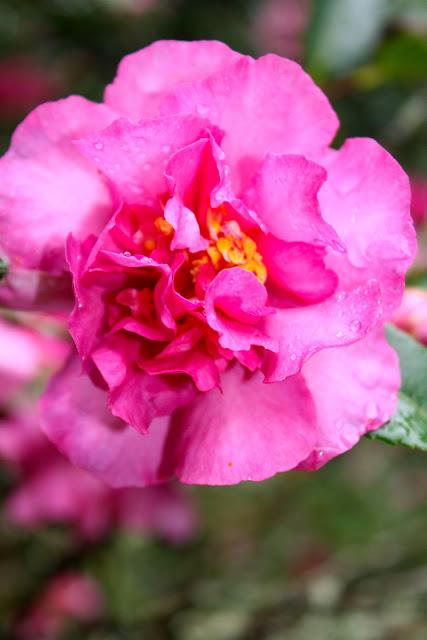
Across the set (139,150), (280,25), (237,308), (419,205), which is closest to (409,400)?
(237,308)

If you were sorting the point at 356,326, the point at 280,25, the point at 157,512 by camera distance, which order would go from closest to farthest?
the point at 356,326, the point at 157,512, the point at 280,25

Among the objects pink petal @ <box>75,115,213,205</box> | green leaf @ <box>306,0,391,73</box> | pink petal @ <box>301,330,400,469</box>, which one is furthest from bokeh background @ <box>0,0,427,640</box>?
pink petal @ <box>75,115,213,205</box>

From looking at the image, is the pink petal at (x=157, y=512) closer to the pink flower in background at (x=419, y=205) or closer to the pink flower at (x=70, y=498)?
the pink flower at (x=70, y=498)

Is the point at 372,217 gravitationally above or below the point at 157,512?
above

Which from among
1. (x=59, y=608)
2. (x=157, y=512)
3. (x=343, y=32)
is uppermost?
(x=343, y=32)

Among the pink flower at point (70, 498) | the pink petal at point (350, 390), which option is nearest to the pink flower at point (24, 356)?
the pink flower at point (70, 498)

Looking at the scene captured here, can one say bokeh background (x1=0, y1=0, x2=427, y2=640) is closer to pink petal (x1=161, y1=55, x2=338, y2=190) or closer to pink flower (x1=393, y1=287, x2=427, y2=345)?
pink flower (x1=393, y1=287, x2=427, y2=345)

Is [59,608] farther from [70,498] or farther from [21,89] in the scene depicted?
[21,89]
